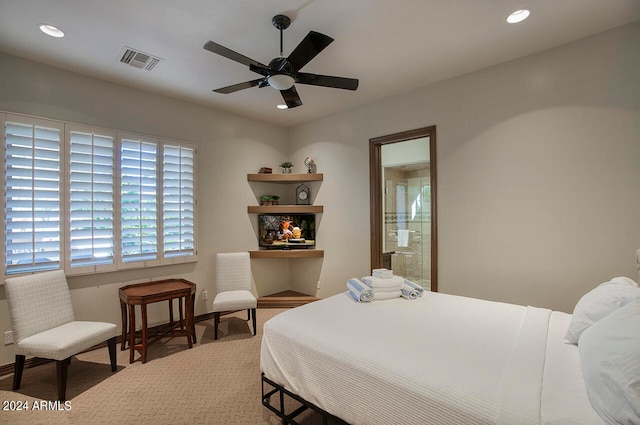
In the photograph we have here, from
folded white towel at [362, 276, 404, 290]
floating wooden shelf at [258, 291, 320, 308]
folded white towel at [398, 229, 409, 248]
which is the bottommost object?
floating wooden shelf at [258, 291, 320, 308]

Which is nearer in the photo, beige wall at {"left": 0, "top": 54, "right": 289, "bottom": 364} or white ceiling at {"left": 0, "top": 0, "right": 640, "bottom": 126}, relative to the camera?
white ceiling at {"left": 0, "top": 0, "right": 640, "bottom": 126}

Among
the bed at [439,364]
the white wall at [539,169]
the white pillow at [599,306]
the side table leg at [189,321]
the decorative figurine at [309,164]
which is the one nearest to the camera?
the bed at [439,364]

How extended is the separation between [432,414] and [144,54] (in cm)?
346

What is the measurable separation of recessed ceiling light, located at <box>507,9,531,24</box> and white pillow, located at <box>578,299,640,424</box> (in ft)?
6.79

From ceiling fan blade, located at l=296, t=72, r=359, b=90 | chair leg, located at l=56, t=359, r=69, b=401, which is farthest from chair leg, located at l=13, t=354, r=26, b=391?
ceiling fan blade, located at l=296, t=72, r=359, b=90

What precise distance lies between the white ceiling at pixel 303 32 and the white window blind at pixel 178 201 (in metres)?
0.89

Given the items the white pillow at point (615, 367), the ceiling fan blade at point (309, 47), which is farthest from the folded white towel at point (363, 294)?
the ceiling fan blade at point (309, 47)

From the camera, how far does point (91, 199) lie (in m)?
3.19

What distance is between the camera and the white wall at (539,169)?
2467 mm

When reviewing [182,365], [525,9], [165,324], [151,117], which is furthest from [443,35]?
[165,324]

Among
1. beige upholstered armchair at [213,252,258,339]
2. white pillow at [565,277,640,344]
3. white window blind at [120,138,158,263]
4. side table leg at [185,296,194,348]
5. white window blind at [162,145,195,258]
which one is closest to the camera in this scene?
white pillow at [565,277,640,344]

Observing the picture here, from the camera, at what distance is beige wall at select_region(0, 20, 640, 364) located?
250 cm

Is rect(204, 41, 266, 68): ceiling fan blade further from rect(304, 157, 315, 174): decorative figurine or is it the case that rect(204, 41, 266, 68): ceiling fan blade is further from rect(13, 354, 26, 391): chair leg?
rect(13, 354, 26, 391): chair leg

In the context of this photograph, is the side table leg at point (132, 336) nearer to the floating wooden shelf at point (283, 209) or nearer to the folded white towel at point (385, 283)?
the floating wooden shelf at point (283, 209)
